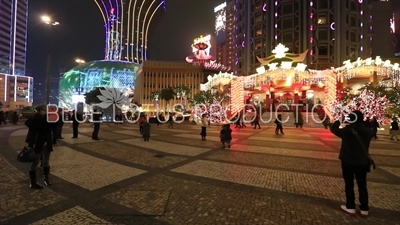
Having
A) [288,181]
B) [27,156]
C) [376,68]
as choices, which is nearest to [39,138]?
[27,156]

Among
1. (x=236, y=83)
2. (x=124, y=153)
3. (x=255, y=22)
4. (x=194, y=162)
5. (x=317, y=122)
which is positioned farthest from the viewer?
(x=255, y=22)

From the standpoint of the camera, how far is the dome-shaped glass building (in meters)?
106

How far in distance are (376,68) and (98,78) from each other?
319 ft

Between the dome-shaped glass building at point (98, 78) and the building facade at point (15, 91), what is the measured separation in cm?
1707

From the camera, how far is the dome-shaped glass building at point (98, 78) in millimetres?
105812

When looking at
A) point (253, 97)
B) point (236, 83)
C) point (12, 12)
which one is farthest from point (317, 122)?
point (12, 12)

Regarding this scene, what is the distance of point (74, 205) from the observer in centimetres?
493

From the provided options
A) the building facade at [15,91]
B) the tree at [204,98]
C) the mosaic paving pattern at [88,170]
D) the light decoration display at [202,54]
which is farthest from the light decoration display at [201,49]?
the mosaic paving pattern at [88,170]

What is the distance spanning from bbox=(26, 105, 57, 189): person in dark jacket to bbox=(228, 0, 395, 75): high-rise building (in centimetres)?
5907

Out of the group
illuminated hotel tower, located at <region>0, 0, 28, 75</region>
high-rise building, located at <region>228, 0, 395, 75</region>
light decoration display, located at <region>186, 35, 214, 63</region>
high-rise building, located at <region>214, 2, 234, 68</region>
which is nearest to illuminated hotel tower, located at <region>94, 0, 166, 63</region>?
illuminated hotel tower, located at <region>0, 0, 28, 75</region>

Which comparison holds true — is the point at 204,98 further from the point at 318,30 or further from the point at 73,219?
the point at 318,30

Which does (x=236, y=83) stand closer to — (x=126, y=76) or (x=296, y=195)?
(x=296, y=195)

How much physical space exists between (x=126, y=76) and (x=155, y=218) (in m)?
110

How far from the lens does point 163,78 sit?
95.9m
